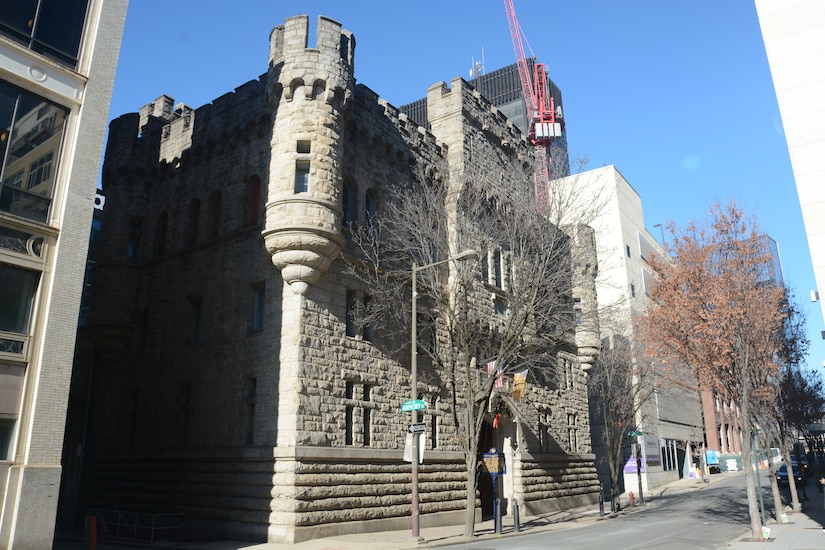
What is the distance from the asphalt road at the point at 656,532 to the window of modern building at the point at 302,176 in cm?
1210

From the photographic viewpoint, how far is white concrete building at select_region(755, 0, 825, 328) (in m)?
17.7

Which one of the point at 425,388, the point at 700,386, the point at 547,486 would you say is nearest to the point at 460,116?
the point at 425,388

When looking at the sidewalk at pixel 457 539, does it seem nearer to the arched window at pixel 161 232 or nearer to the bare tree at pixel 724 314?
the bare tree at pixel 724 314

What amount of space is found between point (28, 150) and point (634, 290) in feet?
167

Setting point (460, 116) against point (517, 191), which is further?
point (460, 116)

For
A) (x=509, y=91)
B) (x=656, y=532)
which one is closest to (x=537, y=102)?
(x=509, y=91)

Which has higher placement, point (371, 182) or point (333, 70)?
point (333, 70)

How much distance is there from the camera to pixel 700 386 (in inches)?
973

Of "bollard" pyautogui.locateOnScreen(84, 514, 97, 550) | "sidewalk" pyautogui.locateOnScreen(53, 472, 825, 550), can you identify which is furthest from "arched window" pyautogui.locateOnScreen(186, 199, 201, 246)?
"bollard" pyautogui.locateOnScreen(84, 514, 97, 550)

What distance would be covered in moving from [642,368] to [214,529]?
89.6 ft

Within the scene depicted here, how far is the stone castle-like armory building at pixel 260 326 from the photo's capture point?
19.9 metres

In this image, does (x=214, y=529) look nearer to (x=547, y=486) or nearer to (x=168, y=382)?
(x=168, y=382)

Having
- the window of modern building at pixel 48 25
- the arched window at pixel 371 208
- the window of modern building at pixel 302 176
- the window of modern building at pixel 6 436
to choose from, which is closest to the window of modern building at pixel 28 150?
the window of modern building at pixel 48 25

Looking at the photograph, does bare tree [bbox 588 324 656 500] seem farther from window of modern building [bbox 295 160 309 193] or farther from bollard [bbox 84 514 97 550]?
bollard [bbox 84 514 97 550]
